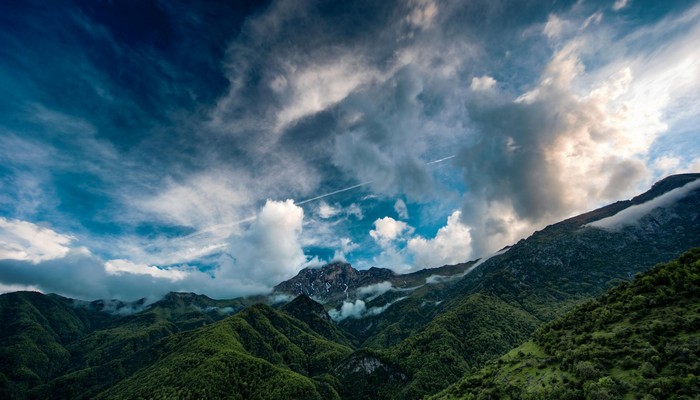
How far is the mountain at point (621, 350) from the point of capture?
7925 centimetres

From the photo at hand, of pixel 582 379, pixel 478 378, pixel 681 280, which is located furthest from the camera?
pixel 478 378

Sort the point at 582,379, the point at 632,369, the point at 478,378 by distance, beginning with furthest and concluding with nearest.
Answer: the point at 478,378 < the point at 582,379 < the point at 632,369

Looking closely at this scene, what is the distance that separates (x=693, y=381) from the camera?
70.6 meters

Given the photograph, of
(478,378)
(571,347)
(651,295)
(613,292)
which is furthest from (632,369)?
(478,378)

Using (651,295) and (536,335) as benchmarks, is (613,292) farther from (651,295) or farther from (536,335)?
(536,335)

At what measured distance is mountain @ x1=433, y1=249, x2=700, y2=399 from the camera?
260ft

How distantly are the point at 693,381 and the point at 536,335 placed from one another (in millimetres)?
88801

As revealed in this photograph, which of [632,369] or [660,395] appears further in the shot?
[632,369]

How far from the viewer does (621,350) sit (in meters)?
95.9

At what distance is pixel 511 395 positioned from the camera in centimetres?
11525

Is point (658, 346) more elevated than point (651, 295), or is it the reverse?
point (651, 295)

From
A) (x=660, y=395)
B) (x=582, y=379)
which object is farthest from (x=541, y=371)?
(x=660, y=395)

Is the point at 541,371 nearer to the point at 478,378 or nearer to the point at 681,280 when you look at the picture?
the point at 478,378

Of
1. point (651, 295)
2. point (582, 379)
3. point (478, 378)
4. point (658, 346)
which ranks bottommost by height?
point (478, 378)
